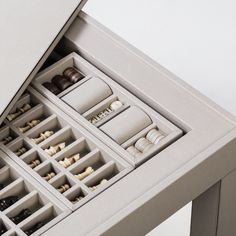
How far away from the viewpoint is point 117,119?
1.82 meters

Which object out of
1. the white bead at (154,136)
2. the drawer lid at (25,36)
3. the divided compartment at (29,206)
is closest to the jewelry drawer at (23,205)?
the divided compartment at (29,206)

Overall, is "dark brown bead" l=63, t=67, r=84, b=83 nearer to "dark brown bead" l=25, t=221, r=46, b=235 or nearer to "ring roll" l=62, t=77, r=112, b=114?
"ring roll" l=62, t=77, r=112, b=114

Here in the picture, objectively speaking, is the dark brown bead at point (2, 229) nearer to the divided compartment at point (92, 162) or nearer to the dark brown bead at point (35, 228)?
the dark brown bead at point (35, 228)

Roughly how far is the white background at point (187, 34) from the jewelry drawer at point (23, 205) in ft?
3.08

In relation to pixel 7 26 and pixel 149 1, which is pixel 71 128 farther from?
pixel 149 1

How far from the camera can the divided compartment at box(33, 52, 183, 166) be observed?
1.76 meters

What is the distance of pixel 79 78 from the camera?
1907 mm

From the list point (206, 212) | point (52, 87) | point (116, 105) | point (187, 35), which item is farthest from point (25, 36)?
point (187, 35)

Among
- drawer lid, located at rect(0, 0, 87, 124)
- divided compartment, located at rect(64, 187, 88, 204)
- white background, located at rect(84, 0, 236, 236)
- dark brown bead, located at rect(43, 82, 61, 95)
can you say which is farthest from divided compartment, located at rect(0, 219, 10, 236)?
white background, located at rect(84, 0, 236, 236)

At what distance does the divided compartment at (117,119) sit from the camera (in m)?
1.76

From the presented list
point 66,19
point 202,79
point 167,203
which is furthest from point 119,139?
point 202,79

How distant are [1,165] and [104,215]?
22cm

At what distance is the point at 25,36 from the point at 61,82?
109 mm

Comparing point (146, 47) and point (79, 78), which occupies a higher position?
point (146, 47)
